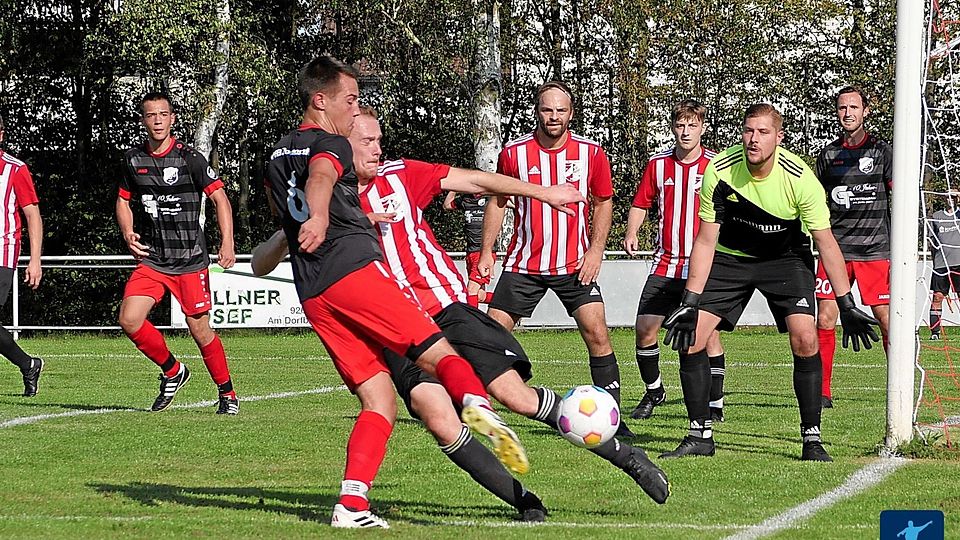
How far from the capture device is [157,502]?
6223mm

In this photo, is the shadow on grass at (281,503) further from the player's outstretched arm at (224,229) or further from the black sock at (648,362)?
the black sock at (648,362)

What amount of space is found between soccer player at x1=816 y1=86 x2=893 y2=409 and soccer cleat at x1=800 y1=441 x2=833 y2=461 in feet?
9.31

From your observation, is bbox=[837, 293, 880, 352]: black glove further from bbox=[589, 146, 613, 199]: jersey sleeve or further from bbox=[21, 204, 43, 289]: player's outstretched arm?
bbox=[21, 204, 43, 289]: player's outstretched arm

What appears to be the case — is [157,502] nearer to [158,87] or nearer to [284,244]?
[284,244]

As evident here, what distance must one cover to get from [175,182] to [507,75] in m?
17.9

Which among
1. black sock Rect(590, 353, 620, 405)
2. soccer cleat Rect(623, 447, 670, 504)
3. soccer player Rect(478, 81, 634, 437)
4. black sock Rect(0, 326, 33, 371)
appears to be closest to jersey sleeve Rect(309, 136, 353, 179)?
soccer cleat Rect(623, 447, 670, 504)

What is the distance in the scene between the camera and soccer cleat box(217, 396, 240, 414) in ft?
33.1

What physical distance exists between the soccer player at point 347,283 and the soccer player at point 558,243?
133 inches

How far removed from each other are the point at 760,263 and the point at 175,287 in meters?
4.62

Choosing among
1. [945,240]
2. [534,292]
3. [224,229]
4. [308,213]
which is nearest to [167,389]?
[224,229]

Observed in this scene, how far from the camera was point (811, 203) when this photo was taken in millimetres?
7430

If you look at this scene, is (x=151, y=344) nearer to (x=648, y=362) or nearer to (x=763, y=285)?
(x=648, y=362)

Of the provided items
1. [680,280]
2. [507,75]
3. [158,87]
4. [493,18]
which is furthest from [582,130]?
[680,280]

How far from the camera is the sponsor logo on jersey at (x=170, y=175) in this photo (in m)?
10.2
